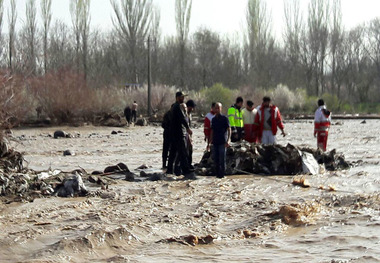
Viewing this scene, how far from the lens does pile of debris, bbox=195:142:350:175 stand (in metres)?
14.3

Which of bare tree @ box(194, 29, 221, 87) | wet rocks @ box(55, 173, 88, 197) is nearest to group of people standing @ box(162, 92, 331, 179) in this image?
wet rocks @ box(55, 173, 88, 197)

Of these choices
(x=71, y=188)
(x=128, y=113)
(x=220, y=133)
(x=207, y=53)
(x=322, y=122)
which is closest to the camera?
(x=71, y=188)

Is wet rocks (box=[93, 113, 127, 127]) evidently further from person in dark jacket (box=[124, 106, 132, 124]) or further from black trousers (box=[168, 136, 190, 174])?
black trousers (box=[168, 136, 190, 174])

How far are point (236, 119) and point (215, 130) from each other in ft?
8.85

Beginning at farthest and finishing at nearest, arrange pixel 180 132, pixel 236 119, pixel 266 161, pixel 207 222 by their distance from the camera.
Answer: pixel 236 119 < pixel 266 161 < pixel 180 132 < pixel 207 222

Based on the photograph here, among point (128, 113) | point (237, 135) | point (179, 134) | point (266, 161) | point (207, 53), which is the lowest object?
point (266, 161)

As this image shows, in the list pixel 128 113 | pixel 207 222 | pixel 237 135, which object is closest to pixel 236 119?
pixel 237 135

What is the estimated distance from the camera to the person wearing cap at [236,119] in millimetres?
15818

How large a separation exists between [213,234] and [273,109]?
6789 mm

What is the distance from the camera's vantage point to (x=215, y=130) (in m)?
13.3

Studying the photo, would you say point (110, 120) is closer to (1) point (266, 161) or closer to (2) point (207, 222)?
(1) point (266, 161)

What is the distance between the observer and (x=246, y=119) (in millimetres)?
15320

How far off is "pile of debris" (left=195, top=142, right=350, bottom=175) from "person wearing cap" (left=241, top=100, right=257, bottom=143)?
72 centimetres

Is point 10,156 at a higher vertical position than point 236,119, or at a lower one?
lower
